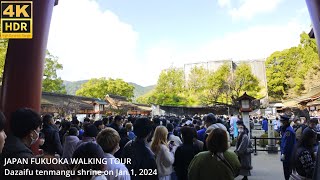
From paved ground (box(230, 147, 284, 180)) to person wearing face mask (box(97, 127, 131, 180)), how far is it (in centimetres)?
578

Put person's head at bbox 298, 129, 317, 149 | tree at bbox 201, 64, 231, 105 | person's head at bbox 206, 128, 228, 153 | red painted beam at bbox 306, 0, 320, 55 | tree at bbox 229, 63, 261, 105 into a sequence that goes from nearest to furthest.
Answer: person's head at bbox 206, 128, 228, 153 < person's head at bbox 298, 129, 317, 149 < red painted beam at bbox 306, 0, 320, 55 < tree at bbox 229, 63, 261, 105 < tree at bbox 201, 64, 231, 105

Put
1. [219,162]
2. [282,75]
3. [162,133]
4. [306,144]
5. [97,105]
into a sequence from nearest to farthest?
[219,162] → [306,144] → [162,133] → [97,105] → [282,75]

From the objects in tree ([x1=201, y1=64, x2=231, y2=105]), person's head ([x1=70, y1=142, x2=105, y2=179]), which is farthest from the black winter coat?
tree ([x1=201, y1=64, x2=231, y2=105])

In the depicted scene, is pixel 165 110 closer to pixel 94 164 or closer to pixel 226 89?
pixel 226 89

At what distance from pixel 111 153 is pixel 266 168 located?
769cm

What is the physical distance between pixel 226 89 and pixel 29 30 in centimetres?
3472

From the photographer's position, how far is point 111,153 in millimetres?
3053

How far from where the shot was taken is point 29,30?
16.9 feet

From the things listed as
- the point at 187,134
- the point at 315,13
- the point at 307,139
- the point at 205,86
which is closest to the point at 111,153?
the point at 187,134

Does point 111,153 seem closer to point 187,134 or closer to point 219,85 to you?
point 187,134

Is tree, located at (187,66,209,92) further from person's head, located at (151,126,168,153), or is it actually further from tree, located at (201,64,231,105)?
person's head, located at (151,126,168,153)

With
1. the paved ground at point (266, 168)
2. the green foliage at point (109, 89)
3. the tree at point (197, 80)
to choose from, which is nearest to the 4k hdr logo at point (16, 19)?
the paved ground at point (266, 168)

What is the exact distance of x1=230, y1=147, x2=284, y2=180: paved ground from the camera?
26.1ft

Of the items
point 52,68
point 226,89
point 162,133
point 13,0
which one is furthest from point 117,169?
point 226,89
